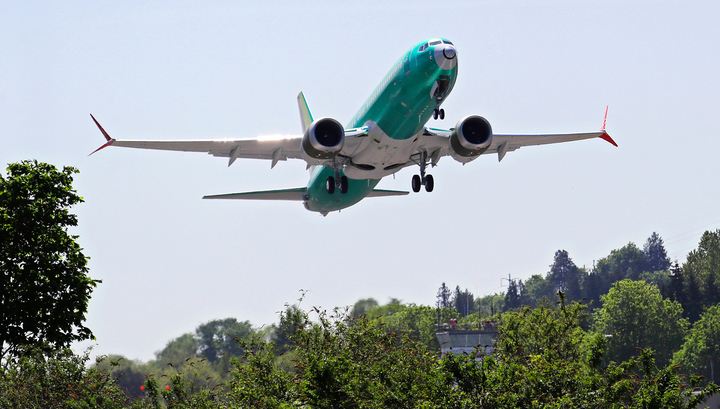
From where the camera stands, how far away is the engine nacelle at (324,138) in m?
34.6

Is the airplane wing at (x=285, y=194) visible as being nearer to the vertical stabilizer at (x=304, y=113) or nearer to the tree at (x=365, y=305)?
the vertical stabilizer at (x=304, y=113)

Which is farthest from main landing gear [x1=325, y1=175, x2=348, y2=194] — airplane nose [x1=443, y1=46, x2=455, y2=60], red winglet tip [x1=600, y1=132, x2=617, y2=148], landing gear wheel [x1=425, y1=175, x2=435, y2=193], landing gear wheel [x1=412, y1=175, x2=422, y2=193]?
red winglet tip [x1=600, y1=132, x2=617, y2=148]

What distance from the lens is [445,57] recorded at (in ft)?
103

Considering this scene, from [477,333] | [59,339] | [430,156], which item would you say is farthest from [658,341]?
[59,339]

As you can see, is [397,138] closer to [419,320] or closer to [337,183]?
[337,183]

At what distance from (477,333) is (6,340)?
6161 centimetres

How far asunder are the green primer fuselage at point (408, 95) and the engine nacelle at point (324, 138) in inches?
71.7

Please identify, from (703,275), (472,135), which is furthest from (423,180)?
(703,275)

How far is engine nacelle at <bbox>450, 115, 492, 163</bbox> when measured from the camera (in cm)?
3619

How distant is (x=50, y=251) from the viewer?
35781 millimetres

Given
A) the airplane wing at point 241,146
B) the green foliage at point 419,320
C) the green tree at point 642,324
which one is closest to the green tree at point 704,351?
the green tree at point 642,324

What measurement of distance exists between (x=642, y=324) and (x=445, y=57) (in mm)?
104284

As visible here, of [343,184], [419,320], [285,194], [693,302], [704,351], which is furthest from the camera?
[419,320]

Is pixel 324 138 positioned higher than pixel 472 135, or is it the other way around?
pixel 472 135
